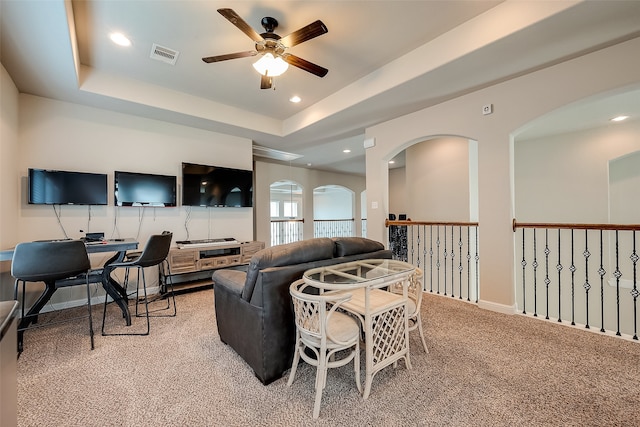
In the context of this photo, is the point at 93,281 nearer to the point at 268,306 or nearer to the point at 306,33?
the point at 268,306

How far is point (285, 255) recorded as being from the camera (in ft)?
6.14

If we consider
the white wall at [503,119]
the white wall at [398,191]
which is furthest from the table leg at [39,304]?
the white wall at [398,191]

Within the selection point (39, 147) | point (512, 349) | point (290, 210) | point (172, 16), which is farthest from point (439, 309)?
point (290, 210)

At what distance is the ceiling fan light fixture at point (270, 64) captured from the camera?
2341 mm

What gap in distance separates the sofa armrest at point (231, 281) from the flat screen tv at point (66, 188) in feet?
8.00

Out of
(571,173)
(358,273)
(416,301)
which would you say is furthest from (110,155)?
(571,173)

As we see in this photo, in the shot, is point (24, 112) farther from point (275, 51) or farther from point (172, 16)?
point (275, 51)

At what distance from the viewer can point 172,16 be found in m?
2.25

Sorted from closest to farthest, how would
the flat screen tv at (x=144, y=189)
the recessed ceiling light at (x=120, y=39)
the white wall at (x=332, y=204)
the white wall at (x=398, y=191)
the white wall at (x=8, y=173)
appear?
the recessed ceiling light at (x=120, y=39)
the white wall at (x=8, y=173)
the flat screen tv at (x=144, y=189)
the white wall at (x=398, y=191)
the white wall at (x=332, y=204)

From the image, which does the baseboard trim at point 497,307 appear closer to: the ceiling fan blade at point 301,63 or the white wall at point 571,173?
the white wall at point 571,173

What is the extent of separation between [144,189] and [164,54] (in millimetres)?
1903

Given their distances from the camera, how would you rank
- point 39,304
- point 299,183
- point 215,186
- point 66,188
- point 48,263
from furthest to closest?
point 299,183 → point 215,186 → point 66,188 → point 39,304 → point 48,263

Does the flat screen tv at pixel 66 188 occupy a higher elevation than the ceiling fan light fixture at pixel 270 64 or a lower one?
lower

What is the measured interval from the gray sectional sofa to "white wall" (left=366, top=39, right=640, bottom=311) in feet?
7.20
